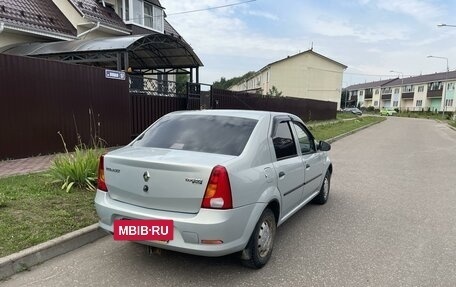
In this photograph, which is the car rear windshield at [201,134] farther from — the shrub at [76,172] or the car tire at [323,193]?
the car tire at [323,193]

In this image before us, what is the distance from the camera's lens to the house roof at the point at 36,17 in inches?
551

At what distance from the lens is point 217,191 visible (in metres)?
3.19

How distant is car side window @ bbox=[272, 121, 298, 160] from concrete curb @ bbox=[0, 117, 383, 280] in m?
2.34

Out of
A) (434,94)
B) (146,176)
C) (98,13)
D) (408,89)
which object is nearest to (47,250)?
(146,176)

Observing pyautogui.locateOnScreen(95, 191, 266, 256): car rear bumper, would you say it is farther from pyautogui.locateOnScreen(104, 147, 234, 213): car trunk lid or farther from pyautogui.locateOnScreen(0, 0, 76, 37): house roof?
pyautogui.locateOnScreen(0, 0, 76, 37): house roof

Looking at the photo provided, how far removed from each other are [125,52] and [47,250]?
29.0 feet

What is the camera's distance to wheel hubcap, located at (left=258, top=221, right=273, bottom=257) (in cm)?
372

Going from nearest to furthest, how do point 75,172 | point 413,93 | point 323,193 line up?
point 75,172
point 323,193
point 413,93

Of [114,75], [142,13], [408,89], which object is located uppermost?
[142,13]

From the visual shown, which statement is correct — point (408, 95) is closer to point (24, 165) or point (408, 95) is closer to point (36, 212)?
point (24, 165)

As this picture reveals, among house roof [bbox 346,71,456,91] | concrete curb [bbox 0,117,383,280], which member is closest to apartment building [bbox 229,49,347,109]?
house roof [bbox 346,71,456,91]

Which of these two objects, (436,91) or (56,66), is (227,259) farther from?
(436,91)

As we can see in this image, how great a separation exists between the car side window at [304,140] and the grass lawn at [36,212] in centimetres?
285

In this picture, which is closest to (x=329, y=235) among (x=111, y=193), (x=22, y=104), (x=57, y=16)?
(x=111, y=193)
